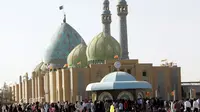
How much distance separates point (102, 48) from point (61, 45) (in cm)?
1778

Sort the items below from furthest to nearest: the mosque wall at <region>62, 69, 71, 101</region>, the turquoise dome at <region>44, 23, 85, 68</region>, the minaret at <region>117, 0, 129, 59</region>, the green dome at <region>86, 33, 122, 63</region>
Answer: the turquoise dome at <region>44, 23, 85, 68</region> < the minaret at <region>117, 0, 129, 59</region> < the green dome at <region>86, 33, 122, 63</region> < the mosque wall at <region>62, 69, 71, 101</region>

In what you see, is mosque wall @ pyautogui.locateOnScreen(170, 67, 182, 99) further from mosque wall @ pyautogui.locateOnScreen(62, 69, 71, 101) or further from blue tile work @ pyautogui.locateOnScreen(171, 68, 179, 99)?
mosque wall @ pyautogui.locateOnScreen(62, 69, 71, 101)

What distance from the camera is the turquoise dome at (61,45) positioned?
70938 millimetres

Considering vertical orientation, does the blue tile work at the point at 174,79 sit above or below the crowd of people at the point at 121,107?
above

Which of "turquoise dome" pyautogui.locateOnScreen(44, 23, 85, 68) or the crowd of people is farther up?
"turquoise dome" pyautogui.locateOnScreen(44, 23, 85, 68)

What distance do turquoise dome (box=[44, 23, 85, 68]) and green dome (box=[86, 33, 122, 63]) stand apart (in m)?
15.5

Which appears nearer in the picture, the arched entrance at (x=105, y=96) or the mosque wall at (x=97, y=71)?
the arched entrance at (x=105, y=96)

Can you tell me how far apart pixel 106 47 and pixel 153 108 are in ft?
74.4

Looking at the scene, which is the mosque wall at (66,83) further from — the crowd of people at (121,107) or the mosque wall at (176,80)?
the crowd of people at (121,107)

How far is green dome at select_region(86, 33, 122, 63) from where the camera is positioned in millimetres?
54750

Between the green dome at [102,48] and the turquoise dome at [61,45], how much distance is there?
15.5 m

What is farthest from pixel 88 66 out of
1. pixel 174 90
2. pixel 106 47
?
pixel 174 90

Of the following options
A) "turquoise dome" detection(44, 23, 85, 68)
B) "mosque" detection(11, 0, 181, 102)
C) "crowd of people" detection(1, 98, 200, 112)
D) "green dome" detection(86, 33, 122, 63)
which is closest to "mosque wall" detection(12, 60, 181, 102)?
"mosque" detection(11, 0, 181, 102)

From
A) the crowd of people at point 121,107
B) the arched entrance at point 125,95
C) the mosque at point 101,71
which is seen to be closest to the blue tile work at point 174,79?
the mosque at point 101,71
